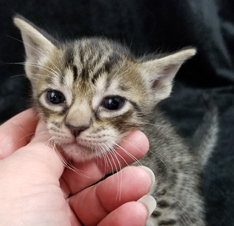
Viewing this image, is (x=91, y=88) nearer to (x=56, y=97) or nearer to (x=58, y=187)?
(x=56, y=97)

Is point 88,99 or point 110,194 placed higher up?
point 88,99

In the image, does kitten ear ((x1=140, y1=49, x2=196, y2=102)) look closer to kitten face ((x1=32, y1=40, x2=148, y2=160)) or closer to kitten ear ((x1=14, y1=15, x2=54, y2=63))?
kitten face ((x1=32, y1=40, x2=148, y2=160))

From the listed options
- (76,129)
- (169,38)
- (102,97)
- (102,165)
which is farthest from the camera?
(169,38)

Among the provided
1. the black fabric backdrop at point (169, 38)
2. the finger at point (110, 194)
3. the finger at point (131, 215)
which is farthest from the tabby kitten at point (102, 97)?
the black fabric backdrop at point (169, 38)

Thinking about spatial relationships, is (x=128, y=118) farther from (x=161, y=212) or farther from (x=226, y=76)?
(x=226, y=76)

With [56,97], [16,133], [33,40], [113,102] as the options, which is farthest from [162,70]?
[16,133]

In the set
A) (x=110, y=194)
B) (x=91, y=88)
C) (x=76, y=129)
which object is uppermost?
(x=91, y=88)

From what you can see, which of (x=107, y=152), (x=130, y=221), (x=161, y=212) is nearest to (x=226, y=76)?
(x=161, y=212)
